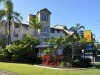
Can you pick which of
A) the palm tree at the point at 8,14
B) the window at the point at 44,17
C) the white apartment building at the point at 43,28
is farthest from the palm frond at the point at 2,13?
the window at the point at 44,17

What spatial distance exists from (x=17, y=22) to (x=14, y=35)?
12064 millimetres

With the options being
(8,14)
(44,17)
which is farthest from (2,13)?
(44,17)

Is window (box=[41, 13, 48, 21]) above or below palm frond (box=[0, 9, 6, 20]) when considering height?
above

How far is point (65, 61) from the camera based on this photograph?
2747cm

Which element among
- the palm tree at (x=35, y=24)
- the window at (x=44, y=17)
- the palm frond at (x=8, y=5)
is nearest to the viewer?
the palm frond at (x=8, y=5)

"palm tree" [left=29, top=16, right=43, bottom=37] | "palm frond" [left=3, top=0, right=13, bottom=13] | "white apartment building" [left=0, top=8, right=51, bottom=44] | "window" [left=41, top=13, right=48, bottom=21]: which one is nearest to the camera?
"palm frond" [left=3, top=0, right=13, bottom=13]

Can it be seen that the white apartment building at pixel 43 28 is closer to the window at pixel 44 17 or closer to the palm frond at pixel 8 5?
the window at pixel 44 17

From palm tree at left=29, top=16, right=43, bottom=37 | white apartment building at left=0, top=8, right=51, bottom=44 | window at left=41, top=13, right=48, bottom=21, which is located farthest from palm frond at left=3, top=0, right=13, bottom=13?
window at left=41, top=13, right=48, bottom=21

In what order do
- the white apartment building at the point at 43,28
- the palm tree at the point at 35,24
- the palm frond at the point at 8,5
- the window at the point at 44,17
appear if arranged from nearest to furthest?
1. the palm frond at the point at 8,5
2. the palm tree at the point at 35,24
3. the white apartment building at the point at 43,28
4. the window at the point at 44,17

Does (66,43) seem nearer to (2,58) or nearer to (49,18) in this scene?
(2,58)

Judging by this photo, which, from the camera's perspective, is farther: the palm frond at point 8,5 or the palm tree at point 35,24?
the palm tree at point 35,24

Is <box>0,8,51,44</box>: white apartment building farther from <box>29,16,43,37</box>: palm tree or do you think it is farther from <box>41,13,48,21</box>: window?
<box>29,16,43,37</box>: palm tree

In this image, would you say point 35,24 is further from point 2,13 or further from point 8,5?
point 2,13

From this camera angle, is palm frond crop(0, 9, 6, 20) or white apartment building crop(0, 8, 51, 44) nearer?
palm frond crop(0, 9, 6, 20)
